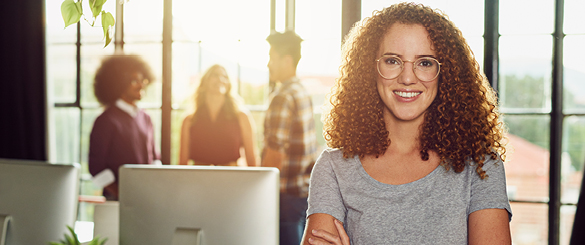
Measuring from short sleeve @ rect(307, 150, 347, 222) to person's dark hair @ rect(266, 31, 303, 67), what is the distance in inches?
61.3

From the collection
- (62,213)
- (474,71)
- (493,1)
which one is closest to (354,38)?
(474,71)

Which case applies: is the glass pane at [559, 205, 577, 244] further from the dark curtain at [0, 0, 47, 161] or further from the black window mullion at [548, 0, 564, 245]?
the dark curtain at [0, 0, 47, 161]

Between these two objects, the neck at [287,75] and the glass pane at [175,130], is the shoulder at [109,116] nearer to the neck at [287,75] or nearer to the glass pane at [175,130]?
the glass pane at [175,130]

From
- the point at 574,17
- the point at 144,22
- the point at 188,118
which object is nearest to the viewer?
the point at 574,17

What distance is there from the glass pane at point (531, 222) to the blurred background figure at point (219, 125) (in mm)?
1933

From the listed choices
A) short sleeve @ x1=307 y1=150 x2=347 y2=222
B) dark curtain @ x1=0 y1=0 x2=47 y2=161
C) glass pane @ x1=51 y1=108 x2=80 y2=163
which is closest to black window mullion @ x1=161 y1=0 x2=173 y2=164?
glass pane @ x1=51 y1=108 x2=80 y2=163

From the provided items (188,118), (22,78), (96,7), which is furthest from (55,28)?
(96,7)

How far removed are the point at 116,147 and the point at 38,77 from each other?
118 centimetres

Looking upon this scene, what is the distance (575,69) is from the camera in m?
3.05

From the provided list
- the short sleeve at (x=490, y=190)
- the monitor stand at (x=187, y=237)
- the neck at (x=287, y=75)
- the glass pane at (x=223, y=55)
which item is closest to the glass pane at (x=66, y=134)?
the glass pane at (x=223, y=55)

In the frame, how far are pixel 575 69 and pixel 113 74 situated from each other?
3.55m

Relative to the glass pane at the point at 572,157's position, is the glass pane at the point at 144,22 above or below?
above

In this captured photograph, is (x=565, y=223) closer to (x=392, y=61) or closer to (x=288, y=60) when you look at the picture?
(x=288, y=60)

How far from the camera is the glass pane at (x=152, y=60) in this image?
3.84 meters
